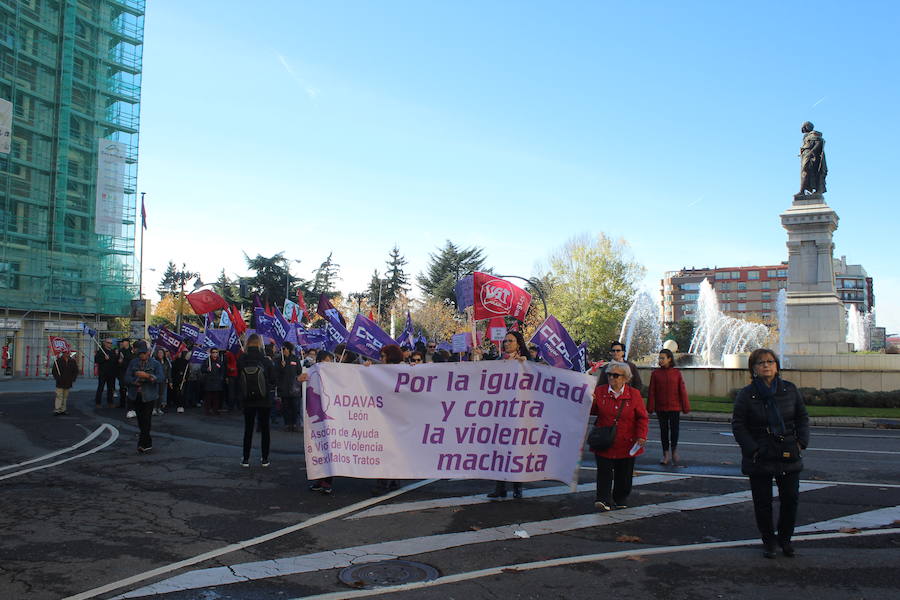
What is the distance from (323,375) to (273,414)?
945 cm

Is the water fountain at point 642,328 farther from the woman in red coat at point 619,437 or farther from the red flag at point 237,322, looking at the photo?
the woman in red coat at point 619,437

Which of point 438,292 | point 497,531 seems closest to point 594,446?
point 497,531

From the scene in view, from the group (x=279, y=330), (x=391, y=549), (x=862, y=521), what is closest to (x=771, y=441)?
(x=862, y=521)

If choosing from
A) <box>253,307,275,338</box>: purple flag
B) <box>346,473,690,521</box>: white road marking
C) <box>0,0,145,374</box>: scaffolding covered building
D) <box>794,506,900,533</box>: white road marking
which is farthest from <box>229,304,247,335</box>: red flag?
<box>0,0,145,374</box>: scaffolding covered building

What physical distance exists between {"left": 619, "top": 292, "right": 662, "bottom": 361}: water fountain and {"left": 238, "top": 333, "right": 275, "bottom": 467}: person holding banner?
157 ft

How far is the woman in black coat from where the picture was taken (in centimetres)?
581

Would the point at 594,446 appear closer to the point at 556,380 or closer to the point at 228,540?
the point at 556,380

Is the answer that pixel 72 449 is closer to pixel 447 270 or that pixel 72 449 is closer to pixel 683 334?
pixel 447 270

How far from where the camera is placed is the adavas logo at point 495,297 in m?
13.5

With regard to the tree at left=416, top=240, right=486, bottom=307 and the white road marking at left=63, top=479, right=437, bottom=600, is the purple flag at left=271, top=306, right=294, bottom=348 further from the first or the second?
the tree at left=416, top=240, right=486, bottom=307

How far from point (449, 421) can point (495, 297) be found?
5580 millimetres

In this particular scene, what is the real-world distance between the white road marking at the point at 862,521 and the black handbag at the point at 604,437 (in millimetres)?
1888

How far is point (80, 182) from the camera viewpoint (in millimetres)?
45844

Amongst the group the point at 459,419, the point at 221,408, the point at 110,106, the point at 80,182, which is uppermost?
the point at 110,106
